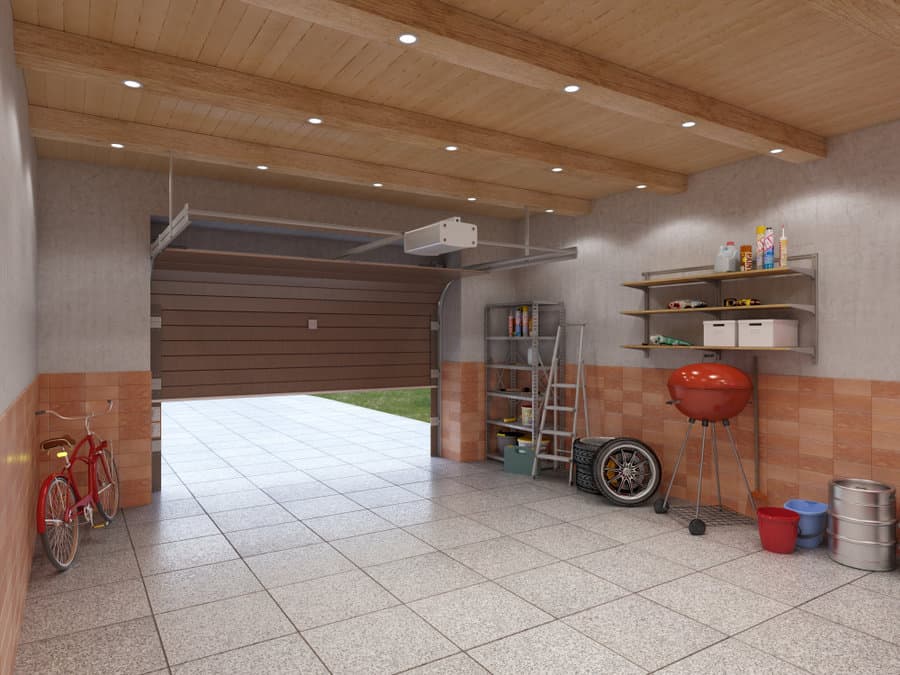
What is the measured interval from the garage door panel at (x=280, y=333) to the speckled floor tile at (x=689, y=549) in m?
3.86

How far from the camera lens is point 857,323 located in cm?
436

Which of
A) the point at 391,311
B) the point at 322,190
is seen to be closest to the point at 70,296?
the point at 322,190

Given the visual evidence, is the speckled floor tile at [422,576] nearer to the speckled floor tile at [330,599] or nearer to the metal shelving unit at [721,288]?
the speckled floor tile at [330,599]

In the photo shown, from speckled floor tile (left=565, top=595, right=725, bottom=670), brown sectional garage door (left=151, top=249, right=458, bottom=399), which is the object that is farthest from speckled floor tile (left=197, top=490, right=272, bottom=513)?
speckled floor tile (left=565, top=595, right=725, bottom=670)

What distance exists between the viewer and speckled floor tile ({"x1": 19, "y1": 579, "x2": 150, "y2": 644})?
3.13 m

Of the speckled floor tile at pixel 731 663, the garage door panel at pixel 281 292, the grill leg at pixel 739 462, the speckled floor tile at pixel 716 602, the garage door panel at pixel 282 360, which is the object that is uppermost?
the garage door panel at pixel 281 292

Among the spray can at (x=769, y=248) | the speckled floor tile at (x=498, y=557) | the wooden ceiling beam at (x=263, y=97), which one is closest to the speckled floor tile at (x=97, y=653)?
the speckled floor tile at (x=498, y=557)

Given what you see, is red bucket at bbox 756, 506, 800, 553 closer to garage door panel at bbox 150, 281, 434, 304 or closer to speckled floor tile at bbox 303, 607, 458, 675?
speckled floor tile at bbox 303, 607, 458, 675

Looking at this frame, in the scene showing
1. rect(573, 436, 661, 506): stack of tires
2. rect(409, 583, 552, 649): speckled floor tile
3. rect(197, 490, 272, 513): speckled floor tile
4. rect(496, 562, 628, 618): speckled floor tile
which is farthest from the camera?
rect(573, 436, 661, 506): stack of tires

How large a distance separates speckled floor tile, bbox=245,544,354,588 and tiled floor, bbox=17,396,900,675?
2 cm

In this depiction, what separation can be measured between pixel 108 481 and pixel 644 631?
4304mm

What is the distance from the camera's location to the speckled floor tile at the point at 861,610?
314 centimetres

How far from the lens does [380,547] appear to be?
4.32 metres

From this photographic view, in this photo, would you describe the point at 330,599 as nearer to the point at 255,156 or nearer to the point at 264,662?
the point at 264,662
